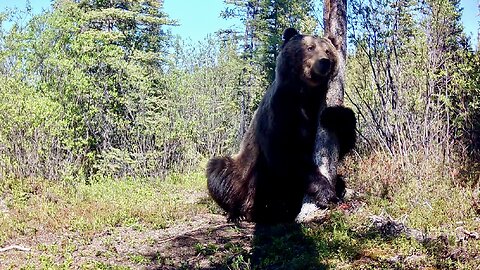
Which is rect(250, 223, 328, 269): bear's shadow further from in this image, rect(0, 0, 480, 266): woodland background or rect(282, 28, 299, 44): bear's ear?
rect(282, 28, 299, 44): bear's ear

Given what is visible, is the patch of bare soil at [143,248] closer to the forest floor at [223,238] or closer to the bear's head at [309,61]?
the forest floor at [223,238]

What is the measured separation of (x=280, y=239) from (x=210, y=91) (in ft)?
56.7

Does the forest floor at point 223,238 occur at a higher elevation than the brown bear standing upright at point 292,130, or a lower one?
lower

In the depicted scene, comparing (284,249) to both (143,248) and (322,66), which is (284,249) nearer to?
(143,248)

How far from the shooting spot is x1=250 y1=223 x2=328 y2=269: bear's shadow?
3.97 m

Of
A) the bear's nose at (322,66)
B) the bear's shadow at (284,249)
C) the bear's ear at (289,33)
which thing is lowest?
the bear's shadow at (284,249)

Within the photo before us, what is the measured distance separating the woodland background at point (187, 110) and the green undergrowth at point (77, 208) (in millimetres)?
61

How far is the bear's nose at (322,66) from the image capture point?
507 cm

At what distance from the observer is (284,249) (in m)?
4.46

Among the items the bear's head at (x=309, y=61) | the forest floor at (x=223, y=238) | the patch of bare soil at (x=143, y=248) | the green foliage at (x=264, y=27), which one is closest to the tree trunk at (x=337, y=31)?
the bear's head at (x=309, y=61)

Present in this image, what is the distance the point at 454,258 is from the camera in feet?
12.0

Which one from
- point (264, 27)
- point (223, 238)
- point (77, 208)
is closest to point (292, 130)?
point (223, 238)

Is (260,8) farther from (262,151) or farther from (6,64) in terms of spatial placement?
(262,151)

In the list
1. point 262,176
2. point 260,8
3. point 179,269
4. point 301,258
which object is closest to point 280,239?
point 301,258
